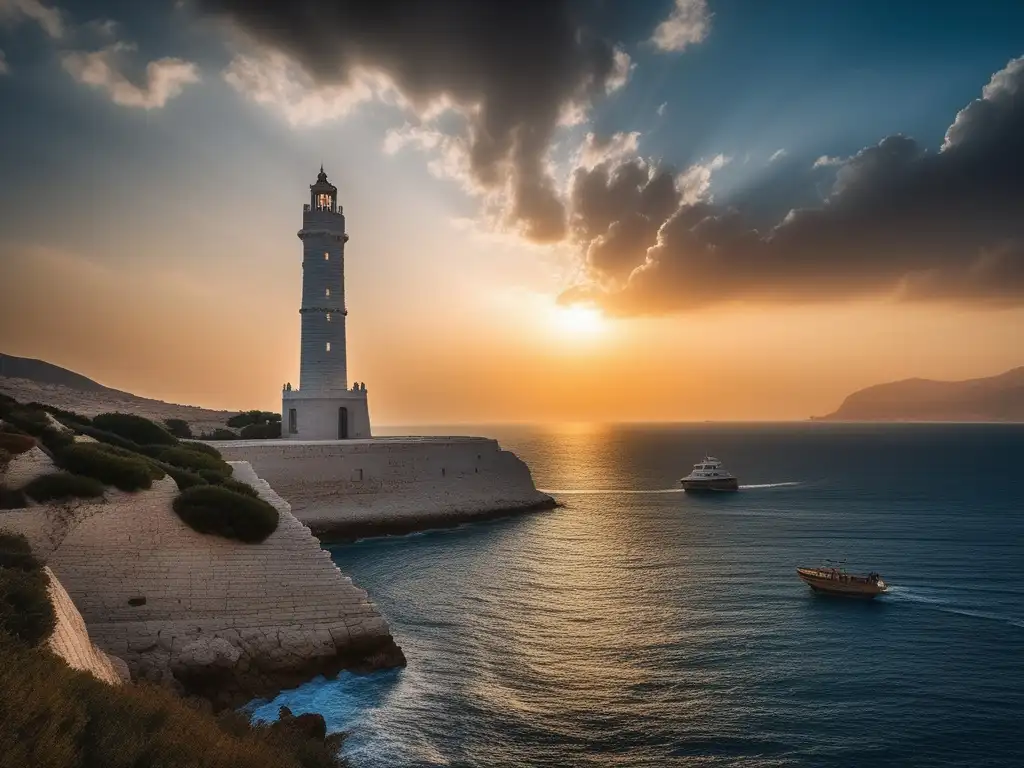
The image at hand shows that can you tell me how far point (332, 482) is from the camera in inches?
1490

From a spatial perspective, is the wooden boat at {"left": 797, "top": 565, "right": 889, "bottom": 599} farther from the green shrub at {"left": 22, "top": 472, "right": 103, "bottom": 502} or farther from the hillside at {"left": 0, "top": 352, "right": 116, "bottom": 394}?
the hillside at {"left": 0, "top": 352, "right": 116, "bottom": 394}

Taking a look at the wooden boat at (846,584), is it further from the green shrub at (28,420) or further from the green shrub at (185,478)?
the green shrub at (28,420)

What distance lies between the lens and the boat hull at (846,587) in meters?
23.6

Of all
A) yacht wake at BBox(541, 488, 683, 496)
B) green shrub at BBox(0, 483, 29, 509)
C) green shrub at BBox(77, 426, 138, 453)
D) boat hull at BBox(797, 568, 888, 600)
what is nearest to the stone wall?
green shrub at BBox(77, 426, 138, 453)

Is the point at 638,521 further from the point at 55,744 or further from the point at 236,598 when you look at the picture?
the point at 55,744

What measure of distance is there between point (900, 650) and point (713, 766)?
1029 cm

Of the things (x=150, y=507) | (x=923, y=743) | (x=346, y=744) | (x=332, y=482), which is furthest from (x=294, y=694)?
(x=332, y=482)

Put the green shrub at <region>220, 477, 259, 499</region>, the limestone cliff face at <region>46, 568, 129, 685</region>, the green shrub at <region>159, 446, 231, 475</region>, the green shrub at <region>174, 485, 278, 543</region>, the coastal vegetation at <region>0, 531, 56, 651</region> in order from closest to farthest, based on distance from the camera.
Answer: the coastal vegetation at <region>0, 531, 56, 651</region>
the limestone cliff face at <region>46, 568, 129, 685</region>
the green shrub at <region>174, 485, 278, 543</region>
the green shrub at <region>220, 477, 259, 499</region>
the green shrub at <region>159, 446, 231, 475</region>

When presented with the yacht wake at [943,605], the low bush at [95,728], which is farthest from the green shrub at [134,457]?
the yacht wake at [943,605]

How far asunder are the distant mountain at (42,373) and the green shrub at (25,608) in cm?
11671

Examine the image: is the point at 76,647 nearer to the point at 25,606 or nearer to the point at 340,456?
the point at 25,606

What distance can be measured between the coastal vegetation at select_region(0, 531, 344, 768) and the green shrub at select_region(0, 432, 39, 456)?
9.55 meters

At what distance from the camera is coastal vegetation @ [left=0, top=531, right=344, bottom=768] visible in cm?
545

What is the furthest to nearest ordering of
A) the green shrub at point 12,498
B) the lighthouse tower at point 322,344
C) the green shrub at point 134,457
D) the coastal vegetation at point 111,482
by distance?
the lighthouse tower at point 322,344 → the green shrub at point 134,457 → the coastal vegetation at point 111,482 → the green shrub at point 12,498
